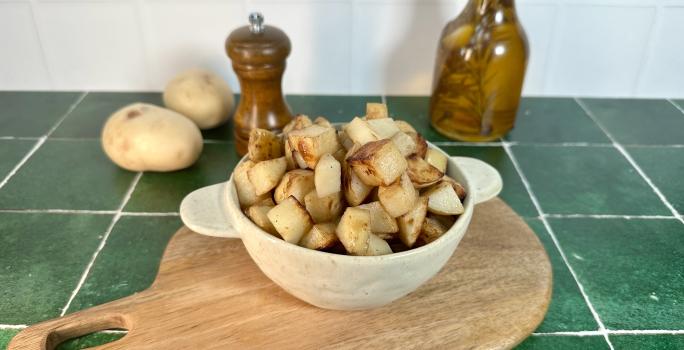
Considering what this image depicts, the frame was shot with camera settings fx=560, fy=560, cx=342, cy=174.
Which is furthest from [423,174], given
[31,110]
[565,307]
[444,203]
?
[31,110]

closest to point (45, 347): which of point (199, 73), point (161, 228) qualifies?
point (161, 228)

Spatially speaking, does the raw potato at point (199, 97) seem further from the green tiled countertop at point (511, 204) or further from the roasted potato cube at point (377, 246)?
the roasted potato cube at point (377, 246)

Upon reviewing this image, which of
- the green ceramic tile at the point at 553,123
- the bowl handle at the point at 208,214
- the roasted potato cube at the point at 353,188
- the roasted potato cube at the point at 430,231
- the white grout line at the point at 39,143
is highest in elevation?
the roasted potato cube at the point at 353,188

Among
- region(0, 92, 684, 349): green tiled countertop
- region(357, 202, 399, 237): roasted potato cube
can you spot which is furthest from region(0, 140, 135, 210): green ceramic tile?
region(357, 202, 399, 237): roasted potato cube

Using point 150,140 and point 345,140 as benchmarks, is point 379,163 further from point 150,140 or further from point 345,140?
point 150,140

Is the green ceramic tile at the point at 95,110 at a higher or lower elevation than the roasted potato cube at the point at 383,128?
lower

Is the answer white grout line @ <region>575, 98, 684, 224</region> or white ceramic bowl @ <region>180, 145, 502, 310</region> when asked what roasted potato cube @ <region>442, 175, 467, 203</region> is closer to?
white ceramic bowl @ <region>180, 145, 502, 310</region>

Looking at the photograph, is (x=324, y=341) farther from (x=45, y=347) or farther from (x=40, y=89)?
(x=40, y=89)

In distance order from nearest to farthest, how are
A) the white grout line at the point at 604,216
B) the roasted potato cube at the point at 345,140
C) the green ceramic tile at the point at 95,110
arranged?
1. the roasted potato cube at the point at 345,140
2. the white grout line at the point at 604,216
3. the green ceramic tile at the point at 95,110

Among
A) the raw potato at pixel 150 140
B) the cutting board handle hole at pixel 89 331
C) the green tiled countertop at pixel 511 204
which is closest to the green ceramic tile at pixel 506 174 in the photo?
the green tiled countertop at pixel 511 204
